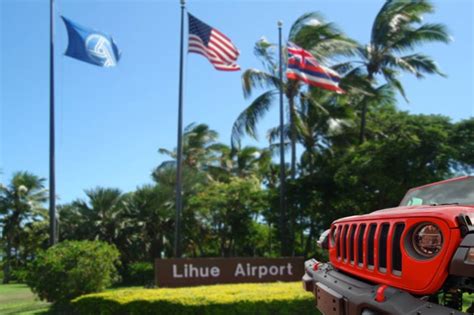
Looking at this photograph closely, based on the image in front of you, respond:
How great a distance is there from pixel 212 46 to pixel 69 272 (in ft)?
30.6

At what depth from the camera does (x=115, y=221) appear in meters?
26.0

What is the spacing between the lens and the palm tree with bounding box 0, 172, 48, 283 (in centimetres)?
3303

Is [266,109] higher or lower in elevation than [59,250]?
higher

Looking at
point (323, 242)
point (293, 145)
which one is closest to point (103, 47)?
point (293, 145)

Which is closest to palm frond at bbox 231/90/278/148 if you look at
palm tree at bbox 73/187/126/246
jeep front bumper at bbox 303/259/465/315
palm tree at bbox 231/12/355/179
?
palm tree at bbox 231/12/355/179

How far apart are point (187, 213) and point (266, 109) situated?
8.15m

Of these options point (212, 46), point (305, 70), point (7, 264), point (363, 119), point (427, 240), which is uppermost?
point (212, 46)

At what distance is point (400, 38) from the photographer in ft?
79.8

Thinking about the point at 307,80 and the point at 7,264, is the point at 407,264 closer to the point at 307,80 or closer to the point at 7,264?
the point at 307,80

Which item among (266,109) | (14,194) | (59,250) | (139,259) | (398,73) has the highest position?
(398,73)

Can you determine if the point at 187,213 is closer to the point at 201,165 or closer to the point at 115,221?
the point at 115,221

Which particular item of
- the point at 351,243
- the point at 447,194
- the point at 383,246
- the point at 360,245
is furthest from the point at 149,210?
the point at 383,246

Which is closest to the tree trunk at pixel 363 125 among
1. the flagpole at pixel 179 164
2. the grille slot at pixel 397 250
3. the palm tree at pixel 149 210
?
the palm tree at pixel 149 210

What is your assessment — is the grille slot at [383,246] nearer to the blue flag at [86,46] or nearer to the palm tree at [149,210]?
the blue flag at [86,46]
